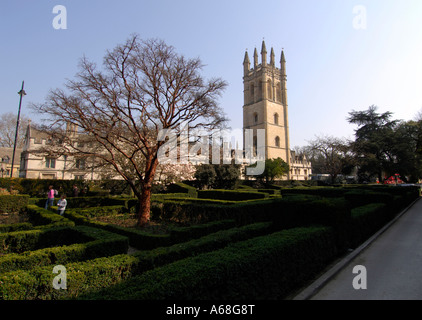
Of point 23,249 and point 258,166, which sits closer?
point 23,249

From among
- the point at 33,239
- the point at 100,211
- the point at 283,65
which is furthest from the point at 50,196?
the point at 283,65

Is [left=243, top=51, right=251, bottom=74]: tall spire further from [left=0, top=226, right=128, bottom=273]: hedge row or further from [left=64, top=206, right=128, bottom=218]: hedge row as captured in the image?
[left=0, top=226, right=128, bottom=273]: hedge row

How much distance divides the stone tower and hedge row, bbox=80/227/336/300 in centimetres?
5497

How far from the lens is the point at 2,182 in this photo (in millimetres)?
23797

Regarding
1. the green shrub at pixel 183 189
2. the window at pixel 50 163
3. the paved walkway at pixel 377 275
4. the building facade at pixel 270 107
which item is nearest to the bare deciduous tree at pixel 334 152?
the building facade at pixel 270 107

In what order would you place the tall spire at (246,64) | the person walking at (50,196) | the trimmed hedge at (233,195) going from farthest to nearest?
the tall spire at (246,64) → the trimmed hedge at (233,195) → the person walking at (50,196)

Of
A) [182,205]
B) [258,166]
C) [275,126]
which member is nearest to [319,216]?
[182,205]

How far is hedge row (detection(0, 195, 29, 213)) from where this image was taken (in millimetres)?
16406

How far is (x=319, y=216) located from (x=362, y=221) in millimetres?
3157

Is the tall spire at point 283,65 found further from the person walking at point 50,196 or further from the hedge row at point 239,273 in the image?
the hedge row at point 239,273

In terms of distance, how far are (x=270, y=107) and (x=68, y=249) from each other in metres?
62.9

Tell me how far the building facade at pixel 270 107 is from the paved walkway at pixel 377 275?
170 feet

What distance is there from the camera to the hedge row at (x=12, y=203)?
16.4 metres

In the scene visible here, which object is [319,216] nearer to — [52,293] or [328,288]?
[328,288]
